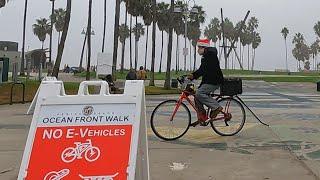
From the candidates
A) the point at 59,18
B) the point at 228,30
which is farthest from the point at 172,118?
the point at 228,30

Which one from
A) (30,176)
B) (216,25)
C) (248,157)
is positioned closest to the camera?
(30,176)

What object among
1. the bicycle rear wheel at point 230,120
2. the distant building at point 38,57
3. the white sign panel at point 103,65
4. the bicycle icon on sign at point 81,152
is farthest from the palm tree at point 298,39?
the bicycle icon on sign at point 81,152

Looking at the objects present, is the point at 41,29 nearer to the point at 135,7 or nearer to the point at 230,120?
the point at 135,7

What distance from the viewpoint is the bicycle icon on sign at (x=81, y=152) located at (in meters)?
4.14

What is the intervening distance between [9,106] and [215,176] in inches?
520

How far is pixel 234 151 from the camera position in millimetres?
8023

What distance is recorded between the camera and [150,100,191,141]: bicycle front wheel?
361 inches

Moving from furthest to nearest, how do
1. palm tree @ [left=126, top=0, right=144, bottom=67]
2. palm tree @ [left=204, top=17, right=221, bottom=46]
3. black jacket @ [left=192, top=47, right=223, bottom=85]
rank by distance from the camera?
palm tree @ [left=204, top=17, right=221, bottom=46] < palm tree @ [left=126, top=0, right=144, bottom=67] < black jacket @ [left=192, top=47, right=223, bottom=85]

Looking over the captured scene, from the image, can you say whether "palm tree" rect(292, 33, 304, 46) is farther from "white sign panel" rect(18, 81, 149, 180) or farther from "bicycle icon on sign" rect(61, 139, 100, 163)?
"bicycle icon on sign" rect(61, 139, 100, 163)

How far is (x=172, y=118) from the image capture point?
936 centimetres

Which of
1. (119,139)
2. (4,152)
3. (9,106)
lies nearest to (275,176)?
(119,139)

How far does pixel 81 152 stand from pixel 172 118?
5.26 metres

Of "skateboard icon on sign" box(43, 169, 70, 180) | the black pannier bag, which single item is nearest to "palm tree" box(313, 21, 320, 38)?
the black pannier bag

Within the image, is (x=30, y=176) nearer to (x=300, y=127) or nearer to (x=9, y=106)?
(x=300, y=127)
